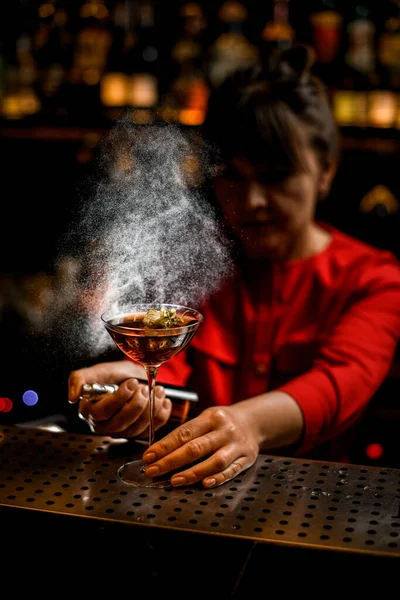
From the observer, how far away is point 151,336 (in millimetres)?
1256

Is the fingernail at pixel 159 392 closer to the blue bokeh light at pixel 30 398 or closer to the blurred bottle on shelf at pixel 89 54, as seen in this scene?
the blue bokeh light at pixel 30 398

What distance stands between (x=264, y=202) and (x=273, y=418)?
2.46ft

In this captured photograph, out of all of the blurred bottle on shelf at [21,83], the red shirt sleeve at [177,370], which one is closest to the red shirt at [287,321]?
the red shirt sleeve at [177,370]

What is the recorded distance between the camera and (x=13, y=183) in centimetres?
407

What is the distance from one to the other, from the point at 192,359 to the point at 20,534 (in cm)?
124

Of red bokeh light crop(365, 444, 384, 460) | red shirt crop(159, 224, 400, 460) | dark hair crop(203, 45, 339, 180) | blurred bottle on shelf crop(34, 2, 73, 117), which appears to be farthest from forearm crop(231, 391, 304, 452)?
blurred bottle on shelf crop(34, 2, 73, 117)

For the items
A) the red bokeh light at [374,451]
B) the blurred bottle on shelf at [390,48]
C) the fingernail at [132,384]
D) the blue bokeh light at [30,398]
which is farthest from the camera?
the blurred bottle on shelf at [390,48]

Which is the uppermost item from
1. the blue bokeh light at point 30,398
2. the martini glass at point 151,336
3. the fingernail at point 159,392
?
the martini glass at point 151,336

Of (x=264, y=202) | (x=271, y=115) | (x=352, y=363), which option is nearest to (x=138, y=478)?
(x=352, y=363)

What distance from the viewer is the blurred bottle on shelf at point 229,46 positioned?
11.6 feet

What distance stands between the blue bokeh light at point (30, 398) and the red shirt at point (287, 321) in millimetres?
993

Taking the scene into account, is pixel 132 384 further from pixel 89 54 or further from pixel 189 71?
pixel 89 54

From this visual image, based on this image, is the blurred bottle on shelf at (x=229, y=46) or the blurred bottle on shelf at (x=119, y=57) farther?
the blurred bottle on shelf at (x=119, y=57)

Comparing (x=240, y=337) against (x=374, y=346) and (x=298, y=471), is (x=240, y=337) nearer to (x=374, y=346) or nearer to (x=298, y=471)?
(x=374, y=346)
